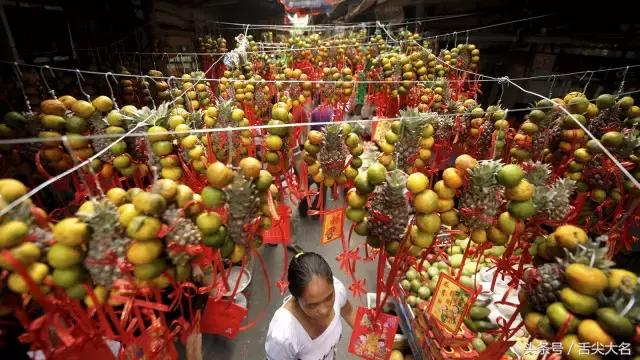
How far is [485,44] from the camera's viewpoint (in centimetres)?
574

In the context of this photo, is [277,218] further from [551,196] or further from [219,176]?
[551,196]

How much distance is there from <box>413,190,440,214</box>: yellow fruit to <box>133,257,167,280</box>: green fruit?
1.14 meters

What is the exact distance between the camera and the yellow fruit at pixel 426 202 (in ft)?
4.78

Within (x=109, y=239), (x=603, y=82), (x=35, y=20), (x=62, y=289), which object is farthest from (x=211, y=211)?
(x=603, y=82)

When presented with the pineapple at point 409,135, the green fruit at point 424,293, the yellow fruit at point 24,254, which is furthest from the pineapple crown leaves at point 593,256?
the green fruit at point 424,293

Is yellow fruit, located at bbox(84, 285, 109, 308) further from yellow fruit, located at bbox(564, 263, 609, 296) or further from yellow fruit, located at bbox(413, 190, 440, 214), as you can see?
yellow fruit, located at bbox(564, 263, 609, 296)

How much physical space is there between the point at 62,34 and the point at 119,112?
2.53m

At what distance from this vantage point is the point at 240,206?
4.42 ft

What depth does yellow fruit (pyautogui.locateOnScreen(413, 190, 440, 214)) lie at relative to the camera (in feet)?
4.78

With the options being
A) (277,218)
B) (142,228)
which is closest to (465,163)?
(277,218)

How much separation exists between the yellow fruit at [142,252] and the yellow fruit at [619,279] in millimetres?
1623

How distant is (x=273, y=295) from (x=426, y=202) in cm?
325

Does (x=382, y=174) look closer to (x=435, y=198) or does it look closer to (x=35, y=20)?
(x=435, y=198)

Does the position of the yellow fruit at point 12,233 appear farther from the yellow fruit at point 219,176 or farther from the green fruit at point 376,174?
the green fruit at point 376,174
